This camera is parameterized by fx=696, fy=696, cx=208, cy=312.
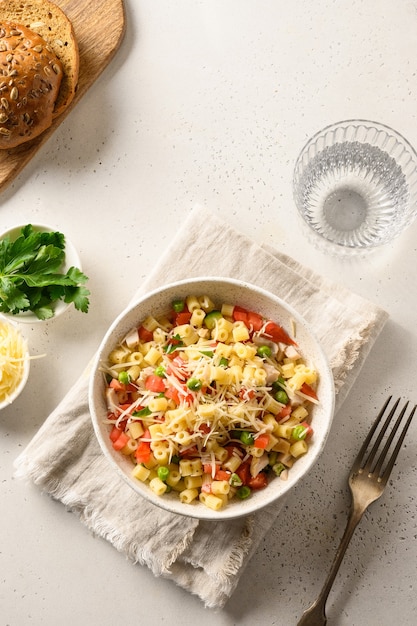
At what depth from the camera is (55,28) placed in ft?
12.0

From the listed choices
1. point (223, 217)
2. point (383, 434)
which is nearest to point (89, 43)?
point (223, 217)

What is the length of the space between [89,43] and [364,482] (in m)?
2.66

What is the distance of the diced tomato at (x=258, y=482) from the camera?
2928 mm

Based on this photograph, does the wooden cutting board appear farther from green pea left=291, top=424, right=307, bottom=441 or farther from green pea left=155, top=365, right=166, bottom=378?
green pea left=291, top=424, right=307, bottom=441

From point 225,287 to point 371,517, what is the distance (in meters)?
1.41

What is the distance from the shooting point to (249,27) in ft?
12.2

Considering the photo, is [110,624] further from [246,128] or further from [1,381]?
[246,128]

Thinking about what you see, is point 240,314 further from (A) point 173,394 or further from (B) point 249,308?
(A) point 173,394

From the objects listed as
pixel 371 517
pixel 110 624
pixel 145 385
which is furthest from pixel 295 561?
pixel 145 385

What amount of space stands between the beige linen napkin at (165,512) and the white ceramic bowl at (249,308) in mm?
362

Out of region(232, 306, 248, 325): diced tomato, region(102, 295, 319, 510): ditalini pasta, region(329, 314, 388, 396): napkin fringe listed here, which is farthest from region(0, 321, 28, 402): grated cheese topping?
region(329, 314, 388, 396): napkin fringe

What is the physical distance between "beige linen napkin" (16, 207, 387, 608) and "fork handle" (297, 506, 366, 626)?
1.14 ft

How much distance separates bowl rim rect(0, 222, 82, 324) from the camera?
11.3 ft

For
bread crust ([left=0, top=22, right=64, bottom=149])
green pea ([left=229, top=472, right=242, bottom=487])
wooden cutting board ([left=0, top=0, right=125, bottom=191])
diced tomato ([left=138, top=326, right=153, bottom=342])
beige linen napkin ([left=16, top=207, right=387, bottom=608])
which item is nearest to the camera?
green pea ([left=229, top=472, right=242, bottom=487])
